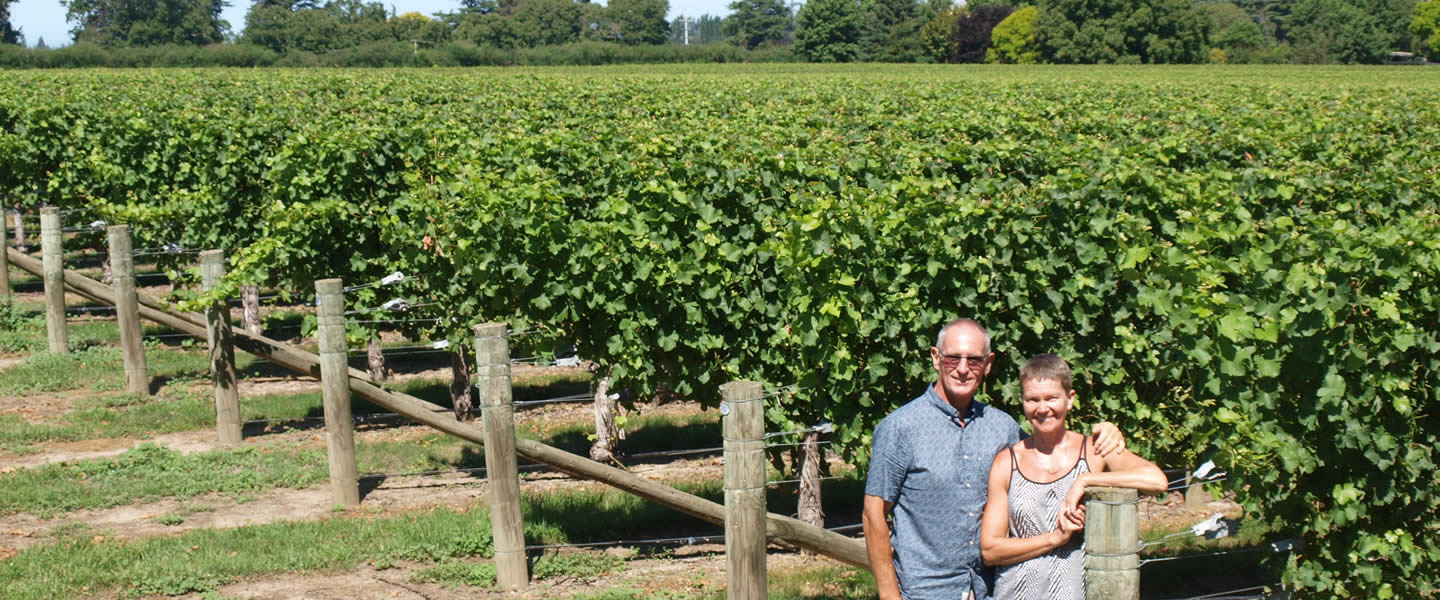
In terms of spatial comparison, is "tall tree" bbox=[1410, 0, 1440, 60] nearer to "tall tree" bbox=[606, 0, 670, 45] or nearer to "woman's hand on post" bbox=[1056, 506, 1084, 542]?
"tall tree" bbox=[606, 0, 670, 45]

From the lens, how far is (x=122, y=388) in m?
13.0

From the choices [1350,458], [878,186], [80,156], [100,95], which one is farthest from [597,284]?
[100,95]

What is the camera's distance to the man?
16.0ft

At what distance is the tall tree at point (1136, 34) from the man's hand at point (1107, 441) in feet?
282

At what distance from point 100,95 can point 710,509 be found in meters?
19.4

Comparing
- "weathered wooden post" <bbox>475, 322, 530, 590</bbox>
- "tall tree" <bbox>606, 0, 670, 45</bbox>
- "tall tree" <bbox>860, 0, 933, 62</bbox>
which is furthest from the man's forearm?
"tall tree" <bbox>606, 0, 670, 45</bbox>

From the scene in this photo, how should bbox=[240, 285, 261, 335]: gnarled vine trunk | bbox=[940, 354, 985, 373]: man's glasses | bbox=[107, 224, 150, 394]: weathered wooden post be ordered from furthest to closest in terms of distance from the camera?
bbox=[240, 285, 261, 335]: gnarled vine trunk < bbox=[107, 224, 150, 394]: weathered wooden post < bbox=[940, 354, 985, 373]: man's glasses

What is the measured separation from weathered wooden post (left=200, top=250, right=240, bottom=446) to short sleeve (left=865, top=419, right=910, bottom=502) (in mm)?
6994

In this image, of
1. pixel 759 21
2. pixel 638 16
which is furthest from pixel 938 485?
pixel 759 21

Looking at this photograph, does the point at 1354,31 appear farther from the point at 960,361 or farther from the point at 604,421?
the point at 960,361

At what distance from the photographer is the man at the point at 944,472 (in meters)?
4.86

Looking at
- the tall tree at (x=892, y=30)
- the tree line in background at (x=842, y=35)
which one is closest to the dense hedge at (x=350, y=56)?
the tree line in background at (x=842, y=35)

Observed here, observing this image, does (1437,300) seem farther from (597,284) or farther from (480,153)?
(480,153)

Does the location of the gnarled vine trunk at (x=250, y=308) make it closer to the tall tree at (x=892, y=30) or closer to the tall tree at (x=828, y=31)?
the tall tree at (x=892, y=30)
